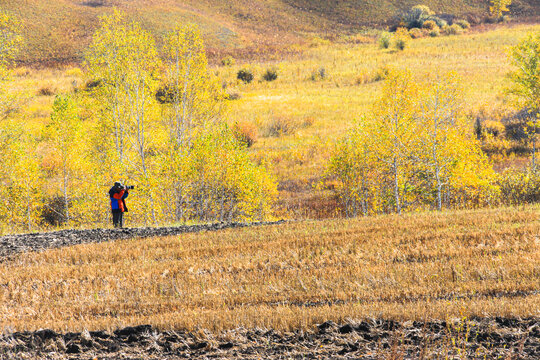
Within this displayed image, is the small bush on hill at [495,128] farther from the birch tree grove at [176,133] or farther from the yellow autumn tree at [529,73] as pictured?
the birch tree grove at [176,133]

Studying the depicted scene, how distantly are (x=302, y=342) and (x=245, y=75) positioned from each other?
60.9m

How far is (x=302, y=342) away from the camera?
18.9 feet

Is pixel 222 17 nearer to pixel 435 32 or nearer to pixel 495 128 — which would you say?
pixel 435 32

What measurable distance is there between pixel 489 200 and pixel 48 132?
25.6 m

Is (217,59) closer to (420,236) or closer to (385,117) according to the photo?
(385,117)

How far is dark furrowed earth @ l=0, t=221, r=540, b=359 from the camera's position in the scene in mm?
5316

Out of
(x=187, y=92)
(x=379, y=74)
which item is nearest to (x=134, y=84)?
(x=187, y=92)

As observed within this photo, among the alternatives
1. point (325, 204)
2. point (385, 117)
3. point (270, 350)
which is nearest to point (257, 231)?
point (270, 350)

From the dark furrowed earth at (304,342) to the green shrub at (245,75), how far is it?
194ft

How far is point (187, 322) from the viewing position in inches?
259

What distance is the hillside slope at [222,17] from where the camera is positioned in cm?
8531

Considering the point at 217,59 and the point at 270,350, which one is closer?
→ the point at 270,350

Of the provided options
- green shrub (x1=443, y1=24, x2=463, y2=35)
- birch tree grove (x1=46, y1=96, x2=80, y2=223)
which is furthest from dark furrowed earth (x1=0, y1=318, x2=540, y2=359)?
green shrub (x1=443, y1=24, x2=463, y2=35)

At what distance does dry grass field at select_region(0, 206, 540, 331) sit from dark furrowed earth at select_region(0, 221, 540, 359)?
25 centimetres
